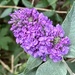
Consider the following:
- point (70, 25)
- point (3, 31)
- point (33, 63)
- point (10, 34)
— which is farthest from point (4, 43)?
point (70, 25)

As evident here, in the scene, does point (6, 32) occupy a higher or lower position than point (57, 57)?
lower

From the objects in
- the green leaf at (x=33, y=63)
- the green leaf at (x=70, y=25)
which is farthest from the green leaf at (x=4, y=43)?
the green leaf at (x=70, y=25)

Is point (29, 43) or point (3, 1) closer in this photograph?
point (29, 43)

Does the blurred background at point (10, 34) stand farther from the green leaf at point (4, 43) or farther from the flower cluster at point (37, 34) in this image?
the flower cluster at point (37, 34)

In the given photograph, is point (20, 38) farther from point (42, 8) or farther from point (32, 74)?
point (42, 8)

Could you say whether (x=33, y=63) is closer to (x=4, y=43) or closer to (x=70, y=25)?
(x=70, y=25)

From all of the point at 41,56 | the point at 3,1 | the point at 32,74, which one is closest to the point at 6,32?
the point at 3,1
